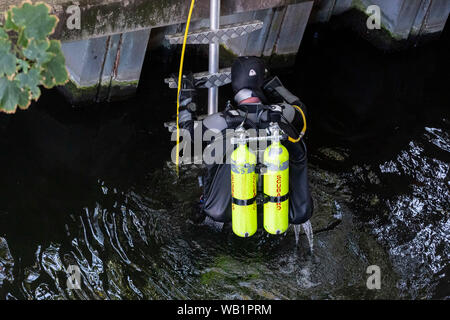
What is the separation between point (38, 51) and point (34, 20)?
0.17 m

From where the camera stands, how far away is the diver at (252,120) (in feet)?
18.1

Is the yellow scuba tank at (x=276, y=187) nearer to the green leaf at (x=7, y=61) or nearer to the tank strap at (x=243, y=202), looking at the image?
the tank strap at (x=243, y=202)

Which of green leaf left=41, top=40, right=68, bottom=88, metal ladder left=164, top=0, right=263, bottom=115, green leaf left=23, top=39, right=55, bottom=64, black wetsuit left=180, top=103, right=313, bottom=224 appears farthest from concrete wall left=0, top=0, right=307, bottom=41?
green leaf left=23, top=39, right=55, bottom=64

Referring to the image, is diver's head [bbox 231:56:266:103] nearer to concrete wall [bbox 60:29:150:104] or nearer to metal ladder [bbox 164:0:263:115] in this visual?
metal ladder [bbox 164:0:263:115]

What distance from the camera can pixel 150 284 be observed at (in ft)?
19.5

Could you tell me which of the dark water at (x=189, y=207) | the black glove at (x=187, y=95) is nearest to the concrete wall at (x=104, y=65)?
the dark water at (x=189, y=207)

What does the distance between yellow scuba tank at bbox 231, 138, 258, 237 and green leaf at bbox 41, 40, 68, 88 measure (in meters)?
Answer: 2.03

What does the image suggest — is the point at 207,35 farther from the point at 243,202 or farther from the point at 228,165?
the point at 243,202

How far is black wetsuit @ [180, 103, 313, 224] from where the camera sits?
5.52 meters

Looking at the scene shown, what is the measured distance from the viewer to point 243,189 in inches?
215

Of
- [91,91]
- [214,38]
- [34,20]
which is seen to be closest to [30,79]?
[34,20]

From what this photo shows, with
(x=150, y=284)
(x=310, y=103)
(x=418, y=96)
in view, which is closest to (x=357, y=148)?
(x=310, y=103)

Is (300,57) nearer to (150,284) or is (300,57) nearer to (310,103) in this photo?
(310,103)
